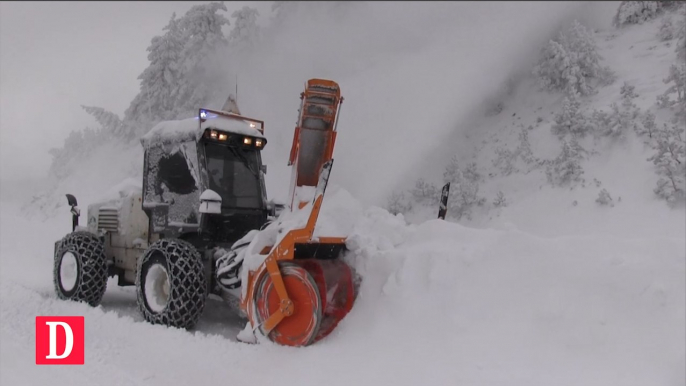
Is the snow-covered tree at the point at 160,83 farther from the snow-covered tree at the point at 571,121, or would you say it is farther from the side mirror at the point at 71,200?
the snow-covered tree at the point at 571,121

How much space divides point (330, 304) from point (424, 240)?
3.40ft

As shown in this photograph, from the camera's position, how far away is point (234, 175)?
5.09m

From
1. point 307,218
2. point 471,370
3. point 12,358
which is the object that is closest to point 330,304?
point 307,218

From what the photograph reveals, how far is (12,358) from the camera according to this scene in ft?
10.9

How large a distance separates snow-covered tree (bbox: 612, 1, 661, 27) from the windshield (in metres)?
11.9

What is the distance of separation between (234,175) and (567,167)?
5951 mm

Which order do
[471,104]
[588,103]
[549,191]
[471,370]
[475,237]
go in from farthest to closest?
[471,104]
[588,103]
[549,191]
[475,237]
[471,370]

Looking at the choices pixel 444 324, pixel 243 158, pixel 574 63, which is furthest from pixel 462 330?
pixel 574 63

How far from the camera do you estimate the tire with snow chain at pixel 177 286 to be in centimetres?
423

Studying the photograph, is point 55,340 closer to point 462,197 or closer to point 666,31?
point 462,197

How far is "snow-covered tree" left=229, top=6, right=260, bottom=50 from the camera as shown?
11359 millimetres

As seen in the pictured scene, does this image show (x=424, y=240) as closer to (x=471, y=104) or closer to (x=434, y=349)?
(x=434, y=349)

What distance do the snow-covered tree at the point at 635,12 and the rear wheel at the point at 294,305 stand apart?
12724 millimetres

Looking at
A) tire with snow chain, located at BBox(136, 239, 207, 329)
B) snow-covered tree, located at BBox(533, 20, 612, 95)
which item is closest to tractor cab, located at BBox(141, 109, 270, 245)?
tire with snow chain, located at BBox(136, 239, 207, 329)
